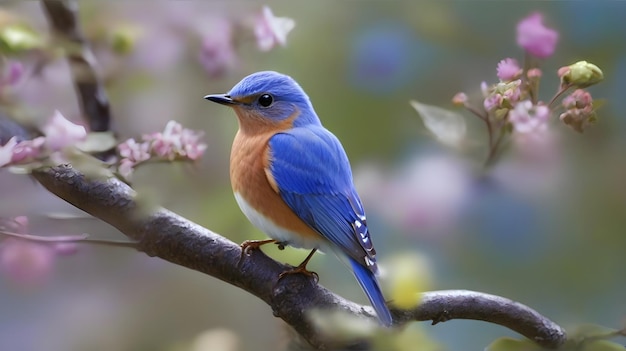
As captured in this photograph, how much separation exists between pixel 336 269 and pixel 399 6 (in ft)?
1.10

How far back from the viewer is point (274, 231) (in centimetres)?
75

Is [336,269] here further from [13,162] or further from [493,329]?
[13,162]

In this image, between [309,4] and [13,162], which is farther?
[309,4]

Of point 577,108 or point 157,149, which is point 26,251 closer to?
point 157,149

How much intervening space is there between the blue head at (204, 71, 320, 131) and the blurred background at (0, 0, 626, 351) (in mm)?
135

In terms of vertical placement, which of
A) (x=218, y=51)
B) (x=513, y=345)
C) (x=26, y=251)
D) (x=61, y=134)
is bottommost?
(x=26, y=251)

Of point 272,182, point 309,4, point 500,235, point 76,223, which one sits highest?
point 309,4

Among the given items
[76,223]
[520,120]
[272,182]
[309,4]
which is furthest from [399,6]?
[76,223]

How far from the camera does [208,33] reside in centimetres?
92

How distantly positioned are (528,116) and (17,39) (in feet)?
1.89

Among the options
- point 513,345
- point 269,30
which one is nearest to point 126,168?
point 269,30

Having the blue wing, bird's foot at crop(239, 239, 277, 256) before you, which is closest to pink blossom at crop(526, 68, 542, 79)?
the blue wing

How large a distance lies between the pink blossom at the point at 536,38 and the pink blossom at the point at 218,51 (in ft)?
1.15

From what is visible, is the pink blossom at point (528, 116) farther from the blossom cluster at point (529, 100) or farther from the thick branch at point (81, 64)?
the thick branch at point (81, 64)
